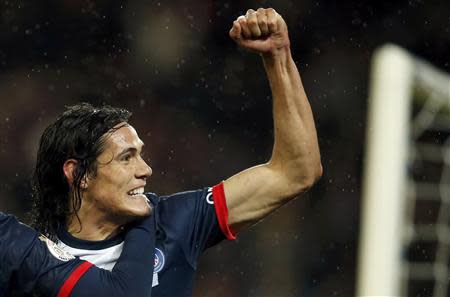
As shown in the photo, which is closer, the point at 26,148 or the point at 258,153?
the point at 26,148

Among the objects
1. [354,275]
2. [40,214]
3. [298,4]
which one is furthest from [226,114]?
[40,214]

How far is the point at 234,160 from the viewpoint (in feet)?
18.5

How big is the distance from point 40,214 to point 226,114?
341 centimetres

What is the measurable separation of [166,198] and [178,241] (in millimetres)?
170

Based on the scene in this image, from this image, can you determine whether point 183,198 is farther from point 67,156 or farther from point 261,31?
point 261,31

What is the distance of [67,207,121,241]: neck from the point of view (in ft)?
7.97

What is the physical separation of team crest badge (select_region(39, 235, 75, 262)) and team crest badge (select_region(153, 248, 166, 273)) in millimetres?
215

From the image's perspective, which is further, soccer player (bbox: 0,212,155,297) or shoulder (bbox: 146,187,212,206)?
shoulder (bbox: 146,187,212,206)

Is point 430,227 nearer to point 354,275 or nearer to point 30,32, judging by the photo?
point 354,275

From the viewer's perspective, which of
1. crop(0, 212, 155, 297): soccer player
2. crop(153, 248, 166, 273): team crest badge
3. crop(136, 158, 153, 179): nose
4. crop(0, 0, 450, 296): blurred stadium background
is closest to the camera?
crop(0, 212, 155, 297): soccer player

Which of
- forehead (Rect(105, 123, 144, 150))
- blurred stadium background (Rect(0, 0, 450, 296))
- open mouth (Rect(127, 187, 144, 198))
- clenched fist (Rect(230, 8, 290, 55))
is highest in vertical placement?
clenched fist (Rect(230, 8, 290, 55))

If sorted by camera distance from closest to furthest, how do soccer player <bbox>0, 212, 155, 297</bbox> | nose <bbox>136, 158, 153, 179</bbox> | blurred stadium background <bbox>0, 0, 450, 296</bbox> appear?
1. soccer player <bbox>0, 212, 155, 297</bbox>
2. nose <bbox>136, 158, 153, 179</bbox>
3. blurred stadium background <bbox>0, 0, 450, 296</bbox>

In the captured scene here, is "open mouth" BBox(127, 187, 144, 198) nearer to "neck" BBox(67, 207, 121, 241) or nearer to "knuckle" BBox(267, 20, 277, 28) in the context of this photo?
"neck" BBox(67, 207, 121, 241)

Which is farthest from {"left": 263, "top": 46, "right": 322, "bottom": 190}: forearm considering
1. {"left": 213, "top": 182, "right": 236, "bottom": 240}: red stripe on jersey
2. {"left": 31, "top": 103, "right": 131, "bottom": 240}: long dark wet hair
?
{"left": 31, "top": 103, "right": 131, "bottom": 240}: long dark wet hair
